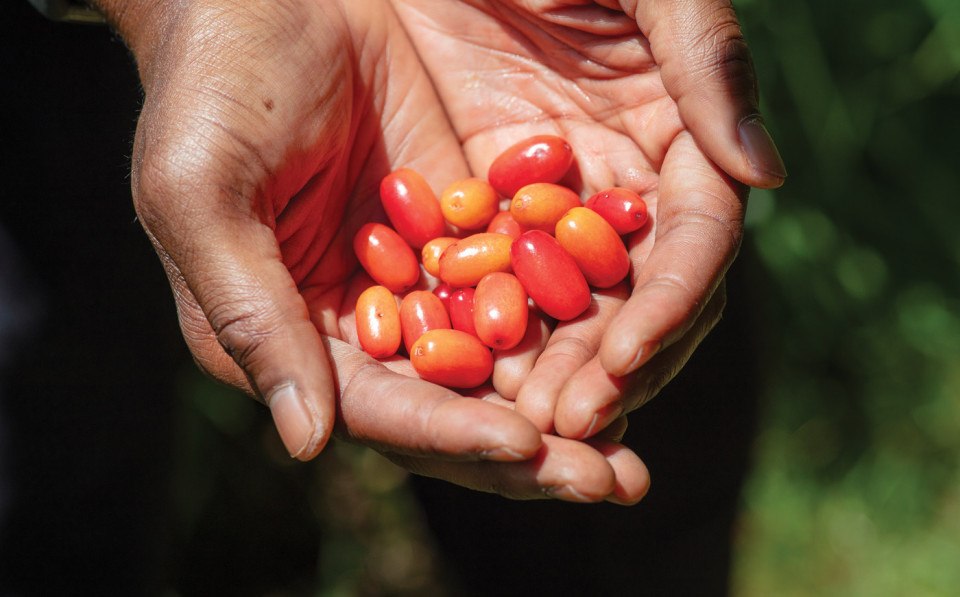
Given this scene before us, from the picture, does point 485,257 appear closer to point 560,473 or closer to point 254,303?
point 254,303

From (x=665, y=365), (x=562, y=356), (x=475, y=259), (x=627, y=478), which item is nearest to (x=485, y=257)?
(x=475, y=259)

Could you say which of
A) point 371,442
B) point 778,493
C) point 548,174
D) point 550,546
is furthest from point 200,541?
point 778,493

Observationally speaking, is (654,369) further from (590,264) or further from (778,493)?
(778,493)

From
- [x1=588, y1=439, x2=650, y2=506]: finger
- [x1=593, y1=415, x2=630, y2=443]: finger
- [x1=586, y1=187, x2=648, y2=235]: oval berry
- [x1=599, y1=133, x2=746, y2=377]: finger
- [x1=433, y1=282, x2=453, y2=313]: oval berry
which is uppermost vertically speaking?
[x1=599, y1=133, x2=746, y2=377]: finger

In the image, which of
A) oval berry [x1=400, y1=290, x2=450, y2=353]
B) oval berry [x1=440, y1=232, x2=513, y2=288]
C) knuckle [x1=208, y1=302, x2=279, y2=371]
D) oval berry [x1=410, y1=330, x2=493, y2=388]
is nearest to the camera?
knuckle [x1=208, y1=302, x2=279, y2=371]

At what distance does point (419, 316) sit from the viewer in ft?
8.79

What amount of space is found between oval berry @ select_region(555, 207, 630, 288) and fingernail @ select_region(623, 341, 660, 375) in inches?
20.2

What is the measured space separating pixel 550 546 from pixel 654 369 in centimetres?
198

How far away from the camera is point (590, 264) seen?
8.69 ft

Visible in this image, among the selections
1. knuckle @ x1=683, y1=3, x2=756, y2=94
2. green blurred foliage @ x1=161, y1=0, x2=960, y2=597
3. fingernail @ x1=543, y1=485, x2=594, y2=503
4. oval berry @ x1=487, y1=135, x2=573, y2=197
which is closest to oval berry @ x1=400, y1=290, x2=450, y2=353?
oval berry @ x1=487, y1=135, x2=573, y2=197

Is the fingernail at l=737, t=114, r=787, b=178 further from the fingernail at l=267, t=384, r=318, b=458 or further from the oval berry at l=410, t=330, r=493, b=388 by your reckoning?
the fingernail at l=267, t=384, r=318, b=458

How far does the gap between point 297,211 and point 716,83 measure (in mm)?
1394

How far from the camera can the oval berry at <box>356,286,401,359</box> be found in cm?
263

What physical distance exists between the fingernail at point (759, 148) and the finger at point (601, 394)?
58 centimetres
